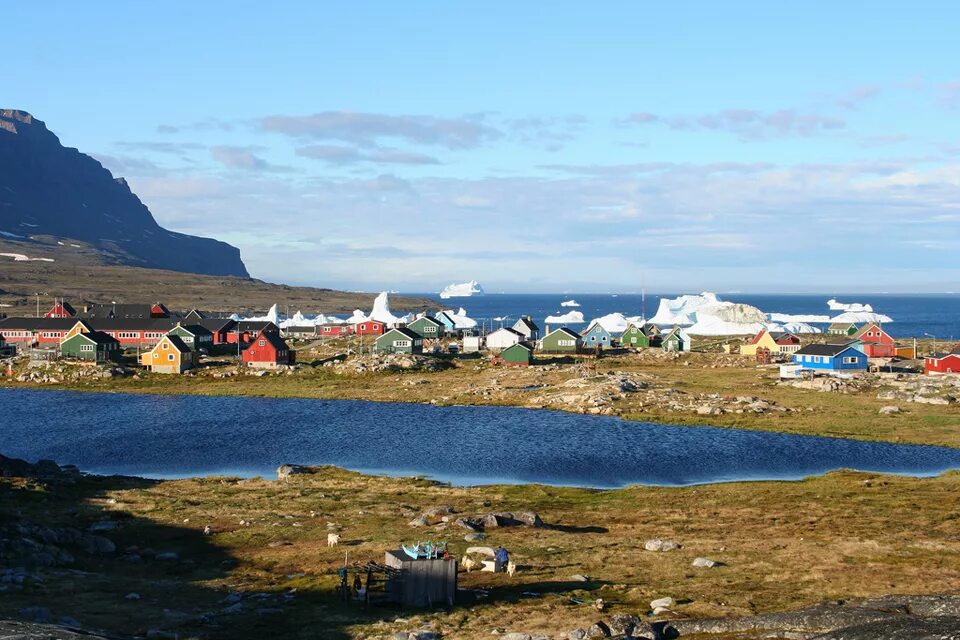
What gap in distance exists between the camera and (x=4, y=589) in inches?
1091

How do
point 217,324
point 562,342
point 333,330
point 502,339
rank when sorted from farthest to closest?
point 333,330
point 217,324
point 502,339
point 562,342

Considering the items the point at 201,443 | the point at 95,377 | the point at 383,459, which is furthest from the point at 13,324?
the point at 383,459

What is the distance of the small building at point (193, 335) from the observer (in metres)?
113

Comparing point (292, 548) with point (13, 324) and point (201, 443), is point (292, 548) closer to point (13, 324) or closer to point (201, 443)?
point (201, 443)

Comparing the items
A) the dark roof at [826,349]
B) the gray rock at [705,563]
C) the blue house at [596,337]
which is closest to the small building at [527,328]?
the blue house at [596,337]

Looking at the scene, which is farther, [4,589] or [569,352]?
[569,352]

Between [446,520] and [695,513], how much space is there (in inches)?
459

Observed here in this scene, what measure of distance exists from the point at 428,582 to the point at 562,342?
94816mm

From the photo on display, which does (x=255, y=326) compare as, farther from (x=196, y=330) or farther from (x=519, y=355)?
(x=519, y=355)

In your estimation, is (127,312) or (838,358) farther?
(127,312)

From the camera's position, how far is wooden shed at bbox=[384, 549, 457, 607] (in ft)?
88.9

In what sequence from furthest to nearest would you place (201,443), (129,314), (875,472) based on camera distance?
(129,314), (201,443), (875,472)

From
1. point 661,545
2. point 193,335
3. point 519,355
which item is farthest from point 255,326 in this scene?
point 661,545

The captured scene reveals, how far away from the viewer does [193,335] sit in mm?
114000
